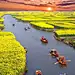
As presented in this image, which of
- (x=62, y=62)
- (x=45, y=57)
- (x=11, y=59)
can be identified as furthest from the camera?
(x=45, y=57)

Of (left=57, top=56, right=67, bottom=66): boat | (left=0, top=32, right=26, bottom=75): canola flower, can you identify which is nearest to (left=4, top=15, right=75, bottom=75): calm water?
(left=57, top=56, right=67, bottom=66): boat

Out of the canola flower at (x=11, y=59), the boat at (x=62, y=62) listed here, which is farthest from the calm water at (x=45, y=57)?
the canola flower at (x=11, y=59)

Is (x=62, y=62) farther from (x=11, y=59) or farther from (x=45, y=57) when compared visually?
(x=11, y=59)

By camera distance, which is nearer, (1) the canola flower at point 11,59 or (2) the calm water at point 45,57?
(1) the canola flower at point 11,59

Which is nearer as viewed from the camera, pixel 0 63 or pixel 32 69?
pixel 0 63

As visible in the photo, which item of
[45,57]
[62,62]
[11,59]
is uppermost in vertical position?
[11,59]

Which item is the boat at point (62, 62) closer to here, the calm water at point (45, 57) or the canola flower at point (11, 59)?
the calm water at point (45, 57)

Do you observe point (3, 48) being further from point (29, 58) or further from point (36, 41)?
point (36, 41)

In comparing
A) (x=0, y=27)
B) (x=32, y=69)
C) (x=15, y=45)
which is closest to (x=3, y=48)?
(x=15, y=45)

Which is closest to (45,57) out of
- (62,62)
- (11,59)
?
(62,62)

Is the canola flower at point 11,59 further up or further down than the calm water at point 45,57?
further up

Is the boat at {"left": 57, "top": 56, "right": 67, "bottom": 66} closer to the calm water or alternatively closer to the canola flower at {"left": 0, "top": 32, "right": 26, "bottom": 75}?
the calm water
